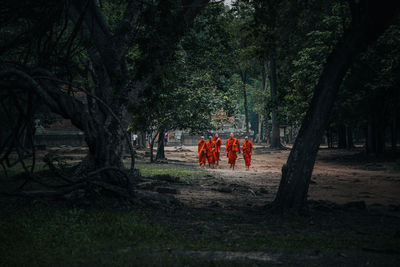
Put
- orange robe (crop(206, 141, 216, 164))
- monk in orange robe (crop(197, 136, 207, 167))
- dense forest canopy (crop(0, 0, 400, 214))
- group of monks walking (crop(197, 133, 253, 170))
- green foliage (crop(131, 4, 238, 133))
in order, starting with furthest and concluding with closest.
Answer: monk in orange robe (crop(197, 136, 207, 167))
orange robe (crop(206, 141, 216, 164))
group of monks walking (crop(197, 133, 253, 170))
green foliage (crop(131, 4, 238, 133))
dense forest canopy (crop(0, 0, 400, 214))

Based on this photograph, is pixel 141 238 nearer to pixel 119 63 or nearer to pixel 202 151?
pixel 119 63

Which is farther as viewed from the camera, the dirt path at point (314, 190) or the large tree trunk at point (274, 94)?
the large tree trunk at point (274, 94)

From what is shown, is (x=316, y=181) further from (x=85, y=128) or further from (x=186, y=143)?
(x=186, y=143)

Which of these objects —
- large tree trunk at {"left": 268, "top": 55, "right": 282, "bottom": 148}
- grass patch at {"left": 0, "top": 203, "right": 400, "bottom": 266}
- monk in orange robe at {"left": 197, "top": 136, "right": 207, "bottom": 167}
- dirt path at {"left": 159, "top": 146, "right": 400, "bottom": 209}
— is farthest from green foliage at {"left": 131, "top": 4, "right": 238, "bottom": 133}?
large tree trunk at {"left": 268, "top": 55, "right": 282, "bottom": 148}

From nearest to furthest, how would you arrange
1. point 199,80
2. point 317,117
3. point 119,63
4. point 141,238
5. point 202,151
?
point 141,238, point 317,117, point 119,63, point 199,80, point 202,151

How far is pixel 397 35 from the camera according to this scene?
744 inches

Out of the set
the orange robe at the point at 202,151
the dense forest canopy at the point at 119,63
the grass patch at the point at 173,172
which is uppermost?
the dense forest canopy at the point at 119,63

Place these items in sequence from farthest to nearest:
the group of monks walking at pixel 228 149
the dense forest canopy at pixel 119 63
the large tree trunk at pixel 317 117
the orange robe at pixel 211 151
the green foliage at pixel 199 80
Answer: the orange robe at pixel 211 151, the group of monks walking at pixel 228 149, the green foliage at pixel 199 80, the large tree trunk at pixel 317 117, the dense forest canopy at pixel 119 63

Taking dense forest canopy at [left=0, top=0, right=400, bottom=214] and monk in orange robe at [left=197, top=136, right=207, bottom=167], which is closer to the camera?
dense forest canopy at [left=0, top=0, right=400, bottom=214]

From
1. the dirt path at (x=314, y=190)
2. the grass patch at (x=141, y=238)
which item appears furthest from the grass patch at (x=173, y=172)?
the grass patch at (x=141, y=238)

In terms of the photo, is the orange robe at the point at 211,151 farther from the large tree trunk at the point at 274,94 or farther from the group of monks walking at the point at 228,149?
the large tree trunk at the point at 274,94

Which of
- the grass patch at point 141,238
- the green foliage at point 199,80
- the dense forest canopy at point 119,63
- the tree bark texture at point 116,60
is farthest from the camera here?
the green foliage at point 199,80

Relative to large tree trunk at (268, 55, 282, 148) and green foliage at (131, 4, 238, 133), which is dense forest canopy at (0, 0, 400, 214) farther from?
large tree trunk at (268, 55, 282, 148)

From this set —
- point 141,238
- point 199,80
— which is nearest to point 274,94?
point 199,80
